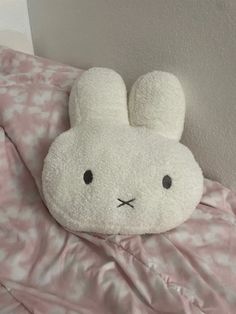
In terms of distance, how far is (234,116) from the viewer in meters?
0.98

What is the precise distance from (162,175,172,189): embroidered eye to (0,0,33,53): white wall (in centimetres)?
86

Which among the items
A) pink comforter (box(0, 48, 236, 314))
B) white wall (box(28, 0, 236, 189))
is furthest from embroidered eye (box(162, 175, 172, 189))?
white wall (box(28, 0, 236, 189))

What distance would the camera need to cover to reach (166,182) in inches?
34.5

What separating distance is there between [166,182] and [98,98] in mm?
281

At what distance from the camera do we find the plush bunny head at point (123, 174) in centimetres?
86

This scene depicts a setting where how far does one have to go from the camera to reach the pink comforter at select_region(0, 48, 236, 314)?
2.72 feet

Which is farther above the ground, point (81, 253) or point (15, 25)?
point (15, 25)

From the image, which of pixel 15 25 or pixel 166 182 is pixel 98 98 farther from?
pixel 15 25

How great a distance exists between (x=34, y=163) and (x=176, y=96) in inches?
15.3

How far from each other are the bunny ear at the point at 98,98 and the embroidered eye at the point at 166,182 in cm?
20

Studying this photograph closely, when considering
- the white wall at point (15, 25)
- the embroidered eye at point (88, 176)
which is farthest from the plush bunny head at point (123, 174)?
the white wall at point (15, 25)

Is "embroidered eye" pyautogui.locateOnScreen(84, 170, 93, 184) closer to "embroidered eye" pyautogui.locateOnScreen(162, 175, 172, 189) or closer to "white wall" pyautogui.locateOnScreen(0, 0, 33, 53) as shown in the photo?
"embroidered eye" pyautogui.locateOnScreen(162, 175, 172, 189)

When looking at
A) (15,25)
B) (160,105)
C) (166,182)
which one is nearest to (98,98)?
(160,105)

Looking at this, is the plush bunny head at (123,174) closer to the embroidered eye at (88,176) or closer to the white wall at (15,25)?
the embroidered eye at (88,176)
